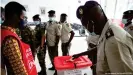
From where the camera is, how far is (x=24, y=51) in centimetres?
156

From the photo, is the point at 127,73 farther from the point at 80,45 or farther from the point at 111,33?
the point at 80,45

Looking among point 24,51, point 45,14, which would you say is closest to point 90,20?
point 24,51

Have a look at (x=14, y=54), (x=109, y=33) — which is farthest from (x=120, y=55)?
(x=14, y=54)

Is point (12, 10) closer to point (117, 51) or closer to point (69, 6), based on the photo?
point (117, 51)

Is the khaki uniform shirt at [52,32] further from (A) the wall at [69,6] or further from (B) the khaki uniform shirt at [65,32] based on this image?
(A) the wall at [69,6]

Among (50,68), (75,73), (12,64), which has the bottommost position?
(50,68)

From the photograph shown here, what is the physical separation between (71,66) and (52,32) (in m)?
2.25

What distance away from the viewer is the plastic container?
213 centimetres

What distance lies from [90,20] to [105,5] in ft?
11.8

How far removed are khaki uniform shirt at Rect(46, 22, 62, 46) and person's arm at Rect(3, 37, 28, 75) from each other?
2868 millimetres

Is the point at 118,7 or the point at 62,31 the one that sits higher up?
the point at 118,7

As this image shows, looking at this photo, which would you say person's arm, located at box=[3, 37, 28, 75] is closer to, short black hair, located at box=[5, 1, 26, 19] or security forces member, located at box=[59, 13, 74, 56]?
short black hair, located at box=[5, 1, 26, 19]

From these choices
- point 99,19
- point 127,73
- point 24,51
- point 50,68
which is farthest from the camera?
point 50,68

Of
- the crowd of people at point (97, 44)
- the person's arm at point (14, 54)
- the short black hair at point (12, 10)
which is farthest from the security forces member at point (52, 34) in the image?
the person's arm at point (14, 54)
